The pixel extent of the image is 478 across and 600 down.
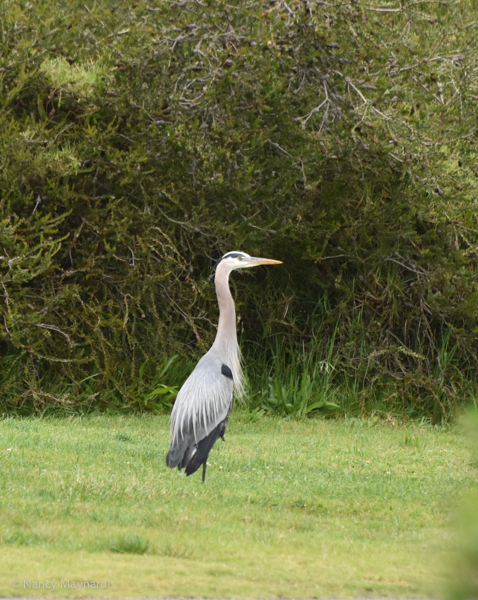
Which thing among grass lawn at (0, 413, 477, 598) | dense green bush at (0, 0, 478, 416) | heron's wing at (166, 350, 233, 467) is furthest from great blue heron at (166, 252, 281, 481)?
dense green bush at (0, 0, 478, 416)

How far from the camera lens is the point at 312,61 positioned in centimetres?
1074

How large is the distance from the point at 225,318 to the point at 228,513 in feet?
7.47

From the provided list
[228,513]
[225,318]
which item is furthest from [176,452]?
[225,318]

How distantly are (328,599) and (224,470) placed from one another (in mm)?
3434

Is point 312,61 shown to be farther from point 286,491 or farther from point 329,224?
point 286,491

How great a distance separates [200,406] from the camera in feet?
23.6

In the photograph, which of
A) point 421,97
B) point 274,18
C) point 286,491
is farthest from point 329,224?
point 286,491

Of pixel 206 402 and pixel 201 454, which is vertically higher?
pixel 206 402

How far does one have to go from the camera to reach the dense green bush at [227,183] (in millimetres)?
10555

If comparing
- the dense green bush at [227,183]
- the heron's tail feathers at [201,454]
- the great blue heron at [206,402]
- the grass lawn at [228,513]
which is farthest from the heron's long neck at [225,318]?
the dense green bush at [227,183]

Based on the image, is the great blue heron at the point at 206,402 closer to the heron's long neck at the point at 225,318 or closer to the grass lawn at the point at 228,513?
the heron's long neck at the point at 225,318

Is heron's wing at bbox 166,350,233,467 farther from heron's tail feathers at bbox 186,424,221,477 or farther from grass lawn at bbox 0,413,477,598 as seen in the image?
grass lawn at bbox 0,413,477,598

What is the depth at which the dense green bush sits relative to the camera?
1055cm

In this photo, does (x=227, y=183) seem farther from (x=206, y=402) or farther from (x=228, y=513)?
(x=228, y=513)
